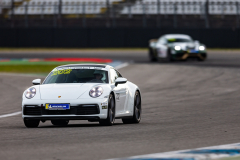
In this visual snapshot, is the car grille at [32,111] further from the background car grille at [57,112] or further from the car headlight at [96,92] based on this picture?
the car headlight at [96,92]

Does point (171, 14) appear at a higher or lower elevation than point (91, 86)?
lower

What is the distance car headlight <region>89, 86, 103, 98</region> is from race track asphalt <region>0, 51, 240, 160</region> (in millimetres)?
518

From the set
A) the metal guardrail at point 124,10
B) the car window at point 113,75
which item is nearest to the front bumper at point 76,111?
the car window at point 113,75

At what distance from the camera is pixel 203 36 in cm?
4172

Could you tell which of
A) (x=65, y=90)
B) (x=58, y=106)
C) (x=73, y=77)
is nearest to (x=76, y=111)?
(x=58, y=106)

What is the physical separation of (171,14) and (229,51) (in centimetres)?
532

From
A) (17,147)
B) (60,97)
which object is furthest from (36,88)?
(17,147)

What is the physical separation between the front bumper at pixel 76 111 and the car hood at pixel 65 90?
0.09 metres

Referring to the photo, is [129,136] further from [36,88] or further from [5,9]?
[5,9]

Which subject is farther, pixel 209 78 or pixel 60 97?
pixel 209 78

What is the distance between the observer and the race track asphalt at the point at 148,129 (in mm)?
6930

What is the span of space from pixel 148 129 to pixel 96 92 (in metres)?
1.05

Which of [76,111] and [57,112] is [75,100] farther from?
[57,112]

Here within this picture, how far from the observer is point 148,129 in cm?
923
